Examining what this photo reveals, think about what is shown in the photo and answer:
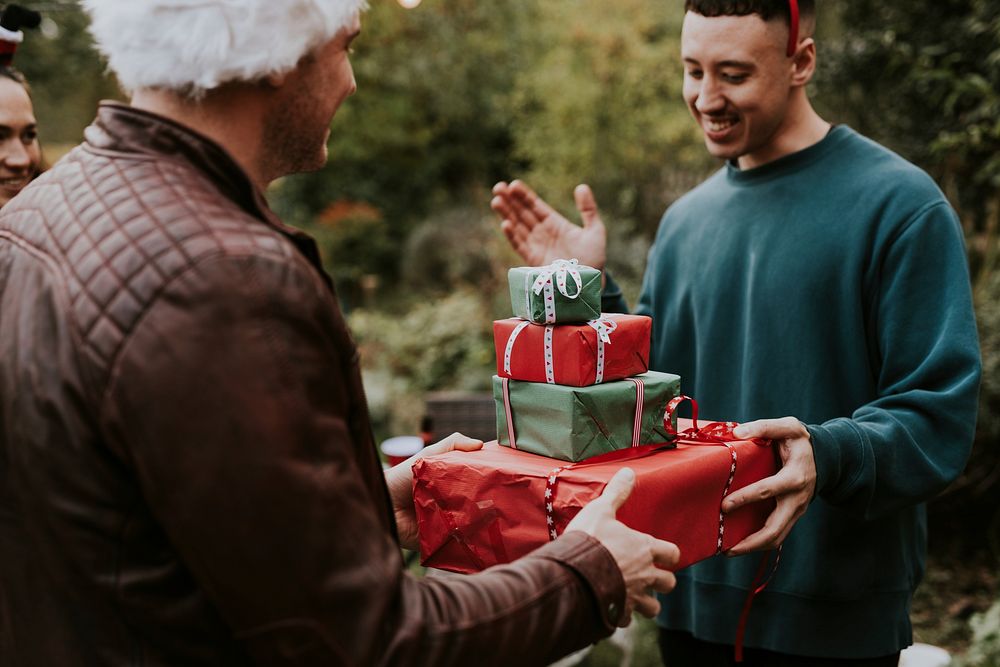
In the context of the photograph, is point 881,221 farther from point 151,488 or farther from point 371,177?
point 371,177

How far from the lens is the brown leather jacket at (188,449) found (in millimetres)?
1076

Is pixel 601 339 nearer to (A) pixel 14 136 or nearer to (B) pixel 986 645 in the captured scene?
(A) pixel 14 136

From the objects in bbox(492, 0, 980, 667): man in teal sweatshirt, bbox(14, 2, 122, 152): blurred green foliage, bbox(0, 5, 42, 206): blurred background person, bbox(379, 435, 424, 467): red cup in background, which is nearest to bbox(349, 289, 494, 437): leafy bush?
bbox(379, 435, 424, 467): red cup in background

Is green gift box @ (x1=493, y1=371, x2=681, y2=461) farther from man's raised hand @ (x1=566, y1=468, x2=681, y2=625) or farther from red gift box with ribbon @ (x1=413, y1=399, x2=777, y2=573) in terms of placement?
man's raised hand @ (x1=566, y1=468, x2=681, y2=625)

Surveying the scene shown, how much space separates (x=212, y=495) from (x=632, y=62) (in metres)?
13.5

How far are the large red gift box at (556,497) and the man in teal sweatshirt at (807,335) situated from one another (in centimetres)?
13

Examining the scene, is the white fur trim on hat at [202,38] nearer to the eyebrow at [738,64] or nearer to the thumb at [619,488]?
the thumb at [619,488]

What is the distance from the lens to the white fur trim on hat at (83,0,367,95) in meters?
A: 1.20

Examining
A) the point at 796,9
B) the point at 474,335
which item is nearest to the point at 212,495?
the point at 796,9

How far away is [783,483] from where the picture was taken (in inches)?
73.1

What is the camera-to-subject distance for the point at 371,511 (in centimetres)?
119

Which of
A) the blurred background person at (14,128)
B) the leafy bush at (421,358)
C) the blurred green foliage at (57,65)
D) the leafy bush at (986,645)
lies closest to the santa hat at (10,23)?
the blurred background person at (14,128)

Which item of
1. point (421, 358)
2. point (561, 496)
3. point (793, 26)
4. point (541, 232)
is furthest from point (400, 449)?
point (421, 358)

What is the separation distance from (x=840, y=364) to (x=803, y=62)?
2.65ft
